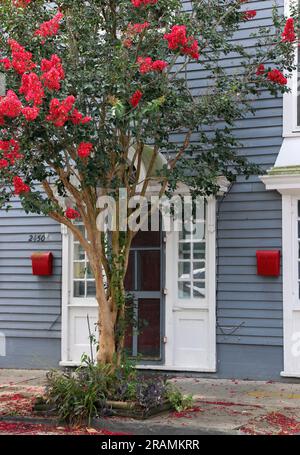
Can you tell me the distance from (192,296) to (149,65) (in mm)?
3754

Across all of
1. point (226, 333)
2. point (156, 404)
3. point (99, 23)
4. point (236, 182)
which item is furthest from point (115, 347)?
point (99, 23)

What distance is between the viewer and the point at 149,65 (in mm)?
7949

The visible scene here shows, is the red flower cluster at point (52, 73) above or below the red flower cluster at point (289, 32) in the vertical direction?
below

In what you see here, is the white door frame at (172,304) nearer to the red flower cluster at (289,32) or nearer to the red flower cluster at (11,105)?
the red flower cluster at (289,32)

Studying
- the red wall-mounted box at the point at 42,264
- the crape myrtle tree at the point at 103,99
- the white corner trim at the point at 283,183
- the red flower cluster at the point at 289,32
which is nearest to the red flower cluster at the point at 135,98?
the crape myrtle tree at the point at 103,99

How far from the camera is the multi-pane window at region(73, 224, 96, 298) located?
438 inches


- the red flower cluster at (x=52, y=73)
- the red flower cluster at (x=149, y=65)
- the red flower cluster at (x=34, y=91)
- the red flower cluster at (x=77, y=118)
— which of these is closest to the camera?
the red flower cluster at (x=34, y=91)

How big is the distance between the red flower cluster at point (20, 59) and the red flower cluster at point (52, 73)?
0.26 m

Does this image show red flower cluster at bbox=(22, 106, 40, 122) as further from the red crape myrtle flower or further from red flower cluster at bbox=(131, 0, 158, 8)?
red flower cluster at bbox=(131, 0, 158, 8)

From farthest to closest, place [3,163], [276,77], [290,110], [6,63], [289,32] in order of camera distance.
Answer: [290,110], [276,77], [289,32], [6,63], [3,163]

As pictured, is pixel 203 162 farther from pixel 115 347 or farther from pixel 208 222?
pixel 115 347

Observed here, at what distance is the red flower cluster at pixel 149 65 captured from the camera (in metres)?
7.92

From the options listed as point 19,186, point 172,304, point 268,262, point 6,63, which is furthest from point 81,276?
point 6,63

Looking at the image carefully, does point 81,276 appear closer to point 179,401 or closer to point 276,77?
point 179,401
